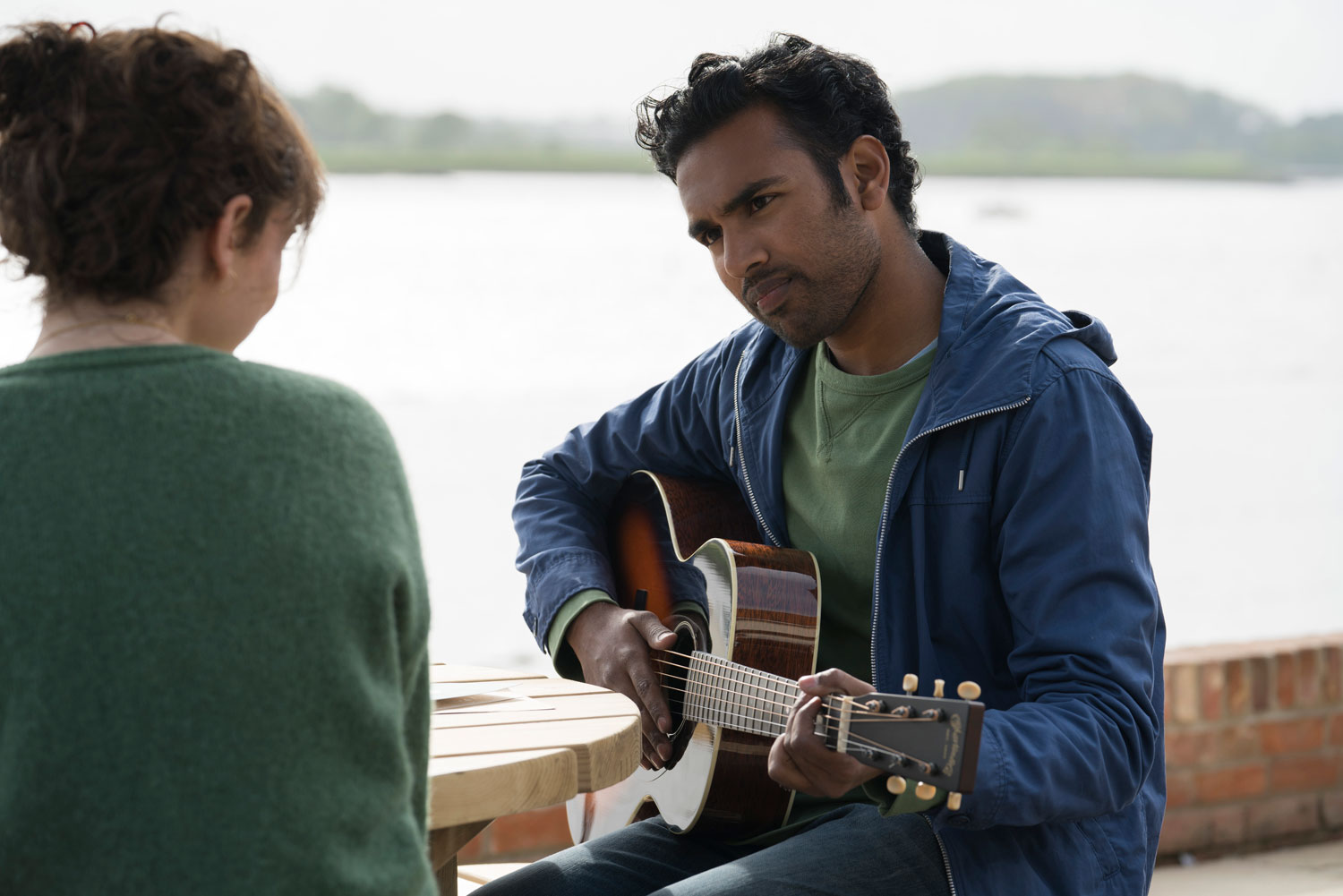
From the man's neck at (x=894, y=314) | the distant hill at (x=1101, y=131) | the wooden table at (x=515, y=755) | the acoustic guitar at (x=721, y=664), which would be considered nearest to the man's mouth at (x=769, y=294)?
the man's neck at (x=894, y=314)

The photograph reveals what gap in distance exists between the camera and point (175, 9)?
111 cm

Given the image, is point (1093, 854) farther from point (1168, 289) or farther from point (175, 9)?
point (1168, 289)

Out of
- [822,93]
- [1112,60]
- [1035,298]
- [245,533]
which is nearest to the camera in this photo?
[245,533]

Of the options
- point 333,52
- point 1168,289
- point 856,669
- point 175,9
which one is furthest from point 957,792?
point 1168,289

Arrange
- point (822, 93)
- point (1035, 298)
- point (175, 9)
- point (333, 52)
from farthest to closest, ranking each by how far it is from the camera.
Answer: point (333, 52) < point (822, 93) < point (1035, 298) < point (175, 9)

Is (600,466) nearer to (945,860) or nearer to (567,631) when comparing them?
(567,631)

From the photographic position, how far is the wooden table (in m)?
1.34

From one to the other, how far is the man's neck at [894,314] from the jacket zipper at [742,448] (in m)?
0.24

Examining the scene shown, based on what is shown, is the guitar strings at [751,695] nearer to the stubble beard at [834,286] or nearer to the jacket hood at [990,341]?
the jacket hood at [990,341]

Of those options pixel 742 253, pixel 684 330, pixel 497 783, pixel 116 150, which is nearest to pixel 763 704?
pixel 497 783

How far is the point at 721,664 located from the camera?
1931 mm

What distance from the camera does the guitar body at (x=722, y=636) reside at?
6.27ft

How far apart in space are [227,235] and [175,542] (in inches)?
11.0

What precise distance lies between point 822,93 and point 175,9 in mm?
1147
